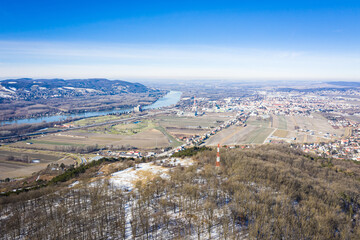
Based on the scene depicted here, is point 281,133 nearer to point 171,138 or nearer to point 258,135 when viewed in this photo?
point 258,135

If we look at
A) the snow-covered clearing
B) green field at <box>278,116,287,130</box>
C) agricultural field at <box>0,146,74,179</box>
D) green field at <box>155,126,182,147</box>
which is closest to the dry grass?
green field at <box>278,116,287,130</box>

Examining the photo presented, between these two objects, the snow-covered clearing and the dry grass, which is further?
the dry grass

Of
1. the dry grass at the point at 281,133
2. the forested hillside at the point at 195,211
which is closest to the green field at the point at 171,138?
the dry grass at the point at 281,133

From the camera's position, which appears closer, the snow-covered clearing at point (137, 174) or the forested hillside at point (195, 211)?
the forested hillside at point (195, 211)

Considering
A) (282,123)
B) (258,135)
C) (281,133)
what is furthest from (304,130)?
(258,135)

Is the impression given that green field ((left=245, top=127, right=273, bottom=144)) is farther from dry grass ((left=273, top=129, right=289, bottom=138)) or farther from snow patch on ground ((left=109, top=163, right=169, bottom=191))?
snow patch on ground ((left=109, top=163, right=169, bottom=191))

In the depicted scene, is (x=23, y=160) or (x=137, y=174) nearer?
(x=137, y=174)

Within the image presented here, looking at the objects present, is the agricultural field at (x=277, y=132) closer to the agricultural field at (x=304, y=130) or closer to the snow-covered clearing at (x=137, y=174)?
the agricultural field at (x=304, y=130)

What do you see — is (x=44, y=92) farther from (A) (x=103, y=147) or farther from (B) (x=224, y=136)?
(B) (x=224, y=136)
